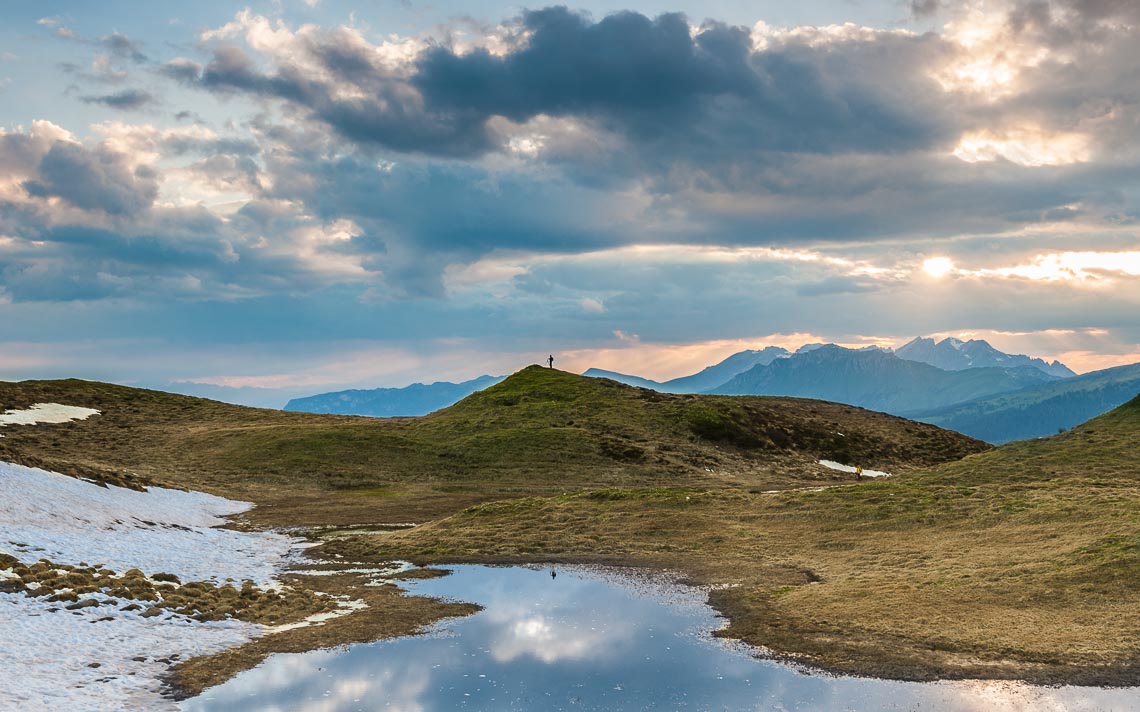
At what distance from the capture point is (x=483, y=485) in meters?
90.9

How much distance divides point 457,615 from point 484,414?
94276 mm

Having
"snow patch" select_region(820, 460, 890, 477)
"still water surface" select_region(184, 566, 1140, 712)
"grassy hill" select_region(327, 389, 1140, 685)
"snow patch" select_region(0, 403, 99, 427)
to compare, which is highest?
"snow patch" select_region(0, 403, 99, 427)

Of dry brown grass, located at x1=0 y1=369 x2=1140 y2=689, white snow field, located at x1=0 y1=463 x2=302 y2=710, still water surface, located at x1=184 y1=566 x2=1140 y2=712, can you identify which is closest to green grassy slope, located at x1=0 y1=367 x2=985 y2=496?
dry brown grass, located at x1=0 y1=369 x2=1140 y2=689

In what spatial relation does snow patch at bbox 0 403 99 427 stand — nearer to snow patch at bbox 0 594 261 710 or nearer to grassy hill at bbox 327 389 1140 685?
grassy hill at bbox 327 389 1140 685

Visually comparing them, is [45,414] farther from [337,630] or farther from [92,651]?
[337,630]

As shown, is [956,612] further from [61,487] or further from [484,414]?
[484,414]

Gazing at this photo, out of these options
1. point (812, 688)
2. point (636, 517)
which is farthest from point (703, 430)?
point (812, 688)

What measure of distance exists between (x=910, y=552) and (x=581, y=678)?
23.1 meters

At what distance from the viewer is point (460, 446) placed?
108 metres

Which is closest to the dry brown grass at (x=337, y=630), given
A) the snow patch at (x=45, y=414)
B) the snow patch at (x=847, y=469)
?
the snow patch at (x=847, y=469)

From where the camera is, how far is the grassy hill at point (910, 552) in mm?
25984

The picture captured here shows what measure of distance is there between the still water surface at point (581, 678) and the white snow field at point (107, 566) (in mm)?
3444

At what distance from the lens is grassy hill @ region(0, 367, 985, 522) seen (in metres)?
86.4

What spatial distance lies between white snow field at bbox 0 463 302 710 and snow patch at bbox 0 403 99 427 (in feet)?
205
